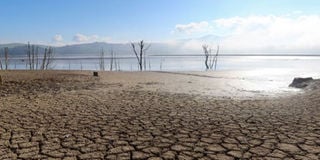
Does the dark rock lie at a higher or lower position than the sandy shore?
higher

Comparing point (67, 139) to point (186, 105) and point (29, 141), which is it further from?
point (186, 105)

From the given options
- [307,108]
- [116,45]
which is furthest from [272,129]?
[116,45]

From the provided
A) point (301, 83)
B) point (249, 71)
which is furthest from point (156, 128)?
point (249, 71)

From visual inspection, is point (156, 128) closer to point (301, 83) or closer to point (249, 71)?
point (301, 83)

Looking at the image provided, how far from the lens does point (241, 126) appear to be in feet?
18.0

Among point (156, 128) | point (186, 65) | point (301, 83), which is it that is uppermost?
point (186, 65)

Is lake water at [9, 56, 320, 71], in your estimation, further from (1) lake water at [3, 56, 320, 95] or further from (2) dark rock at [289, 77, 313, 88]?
(2) dark rock at [289, 77, 313, 88]

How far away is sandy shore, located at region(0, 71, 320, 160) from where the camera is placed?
4.16 meters

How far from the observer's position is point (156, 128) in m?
5.31

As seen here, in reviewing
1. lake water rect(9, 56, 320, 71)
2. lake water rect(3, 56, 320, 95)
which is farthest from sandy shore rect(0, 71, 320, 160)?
lake water rect(9, 56, 320, 71)

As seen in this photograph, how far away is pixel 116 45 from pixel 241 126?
182339 mm

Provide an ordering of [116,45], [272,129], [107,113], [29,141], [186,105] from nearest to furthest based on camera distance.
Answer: [29,141], [272,129], [107,113], [186,105], [116,45]

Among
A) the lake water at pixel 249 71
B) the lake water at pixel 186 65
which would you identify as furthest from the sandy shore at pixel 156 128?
the lake water at pixel 186 65

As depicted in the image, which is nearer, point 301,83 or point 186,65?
point 301,83
